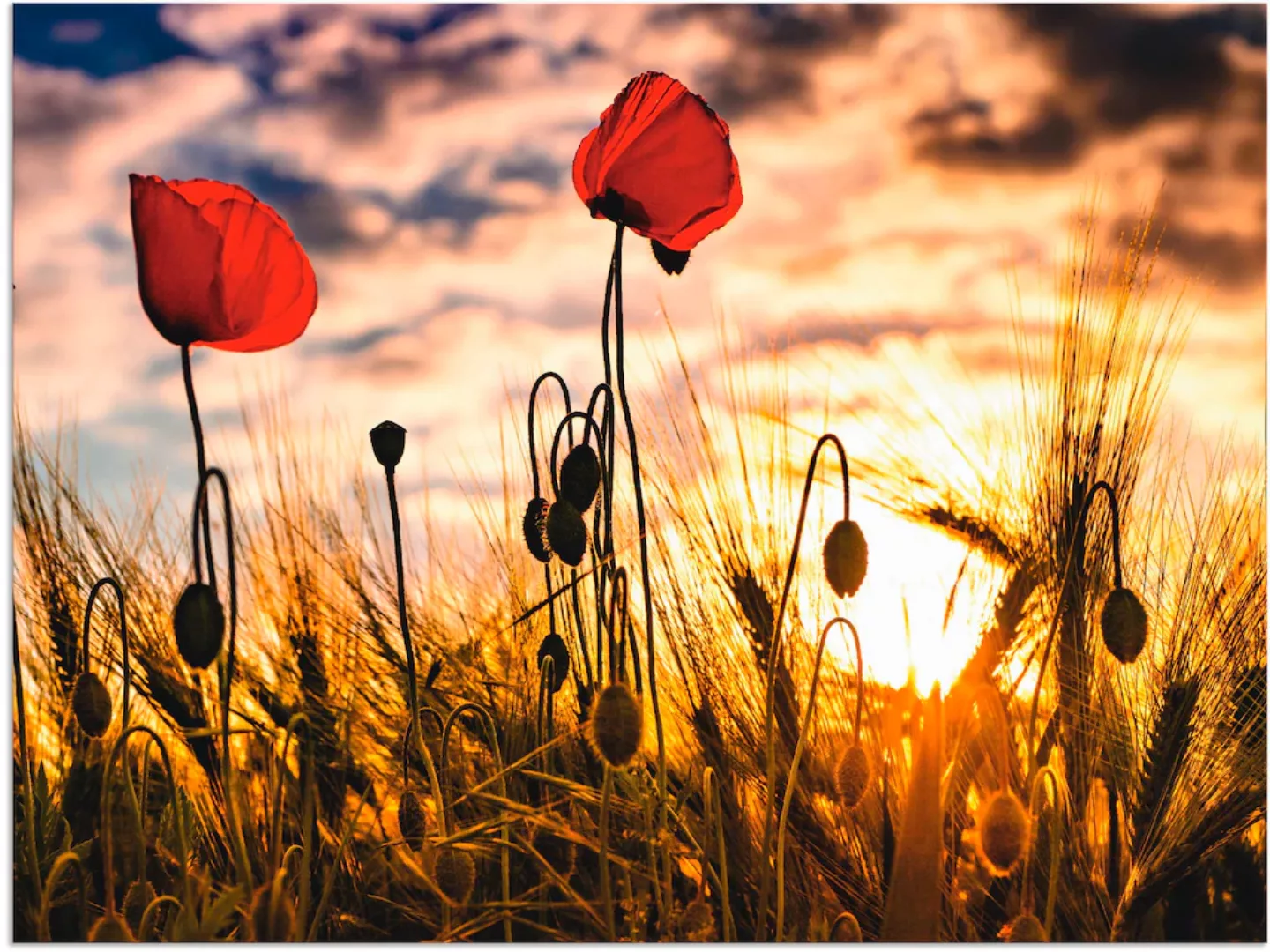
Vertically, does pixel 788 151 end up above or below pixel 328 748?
above

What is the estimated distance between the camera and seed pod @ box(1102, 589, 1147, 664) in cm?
84

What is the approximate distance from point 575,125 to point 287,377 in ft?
1.15

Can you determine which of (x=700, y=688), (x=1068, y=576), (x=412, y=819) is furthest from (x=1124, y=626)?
(x=412, y=819)

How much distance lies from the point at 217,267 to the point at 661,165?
1.07ft

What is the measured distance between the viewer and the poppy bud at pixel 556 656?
91 centimetres

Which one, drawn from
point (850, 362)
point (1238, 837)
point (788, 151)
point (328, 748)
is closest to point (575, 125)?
point (788, 151)

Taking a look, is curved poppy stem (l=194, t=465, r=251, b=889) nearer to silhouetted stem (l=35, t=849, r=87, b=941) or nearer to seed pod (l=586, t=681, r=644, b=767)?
silhouetted stem (l=35, t=849, r=87, b=941)

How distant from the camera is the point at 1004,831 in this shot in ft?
2.67

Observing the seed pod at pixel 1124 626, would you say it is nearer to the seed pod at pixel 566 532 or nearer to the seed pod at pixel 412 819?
the seed pod at pixel 566 532

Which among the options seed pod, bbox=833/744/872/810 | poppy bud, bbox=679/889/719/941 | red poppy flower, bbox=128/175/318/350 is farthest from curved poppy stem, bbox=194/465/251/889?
seed pod, bbox=833/744/872/810

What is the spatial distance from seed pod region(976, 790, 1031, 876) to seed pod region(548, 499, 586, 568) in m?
0.34

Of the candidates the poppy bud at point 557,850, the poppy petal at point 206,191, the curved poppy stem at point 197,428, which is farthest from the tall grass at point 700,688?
the poppy petal at point 206,191

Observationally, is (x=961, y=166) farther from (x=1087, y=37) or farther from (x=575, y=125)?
(x=575, y=125)

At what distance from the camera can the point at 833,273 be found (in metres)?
1.02
